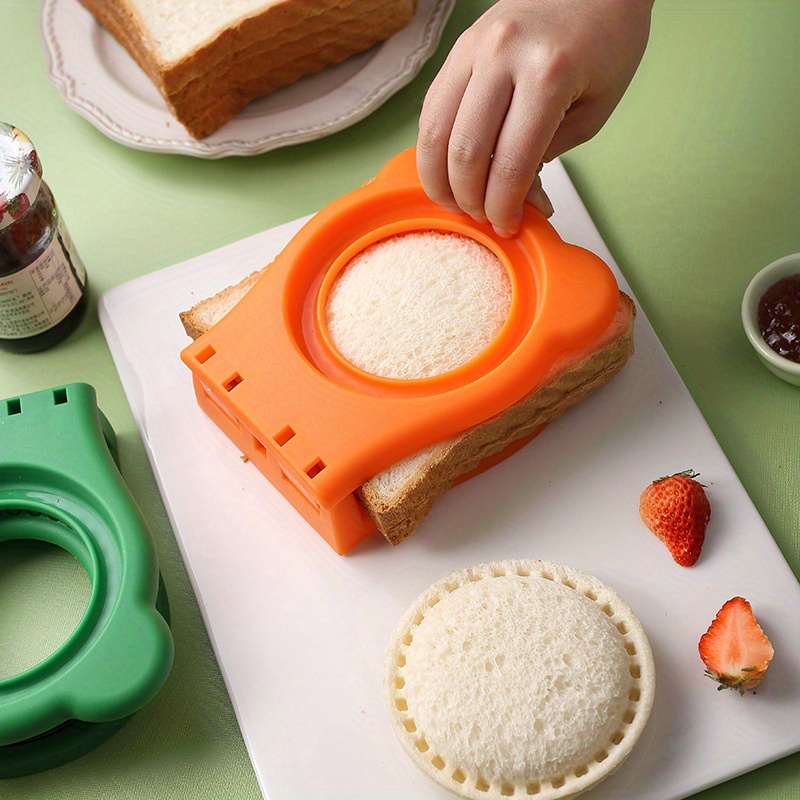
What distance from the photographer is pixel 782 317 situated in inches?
72.4

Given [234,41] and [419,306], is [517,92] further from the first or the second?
[234,41]

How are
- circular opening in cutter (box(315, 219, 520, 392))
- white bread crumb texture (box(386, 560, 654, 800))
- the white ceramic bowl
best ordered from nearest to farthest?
white bread crumb texture (box(386, 560, 654, 800)) → circular opening in cutter (box(315, 219, 520, 392)) → the white ceramic bowl

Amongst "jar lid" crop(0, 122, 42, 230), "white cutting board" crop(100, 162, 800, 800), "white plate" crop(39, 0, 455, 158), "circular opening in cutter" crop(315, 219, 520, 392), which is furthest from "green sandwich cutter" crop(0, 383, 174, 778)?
"white plate" crop(39, 0, 455, 158)

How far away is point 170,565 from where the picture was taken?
1.80 m

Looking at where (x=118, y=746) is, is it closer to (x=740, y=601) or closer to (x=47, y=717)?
(x=47, y=717)

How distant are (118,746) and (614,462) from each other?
897 mm

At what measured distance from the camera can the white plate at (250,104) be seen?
86.9 inches

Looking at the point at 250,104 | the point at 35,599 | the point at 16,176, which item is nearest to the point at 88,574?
the point at 35,599

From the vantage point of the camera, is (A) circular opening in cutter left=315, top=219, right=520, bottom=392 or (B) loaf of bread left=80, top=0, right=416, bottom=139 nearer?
(A) circular opening in cutter left=315, top=219, right=520, bottom=392

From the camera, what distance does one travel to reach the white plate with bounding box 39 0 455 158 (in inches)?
86.9

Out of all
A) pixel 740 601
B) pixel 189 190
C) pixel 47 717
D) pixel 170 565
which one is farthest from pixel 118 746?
pixel 189 190

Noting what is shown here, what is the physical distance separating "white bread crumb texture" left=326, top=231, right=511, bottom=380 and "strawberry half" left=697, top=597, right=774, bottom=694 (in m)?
0.55

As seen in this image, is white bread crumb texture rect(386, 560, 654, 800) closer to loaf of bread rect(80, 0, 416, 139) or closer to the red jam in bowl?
the red jam in bowl

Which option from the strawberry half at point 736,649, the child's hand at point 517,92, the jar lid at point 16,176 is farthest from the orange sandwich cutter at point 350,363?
the strawberry half at point 736,649
